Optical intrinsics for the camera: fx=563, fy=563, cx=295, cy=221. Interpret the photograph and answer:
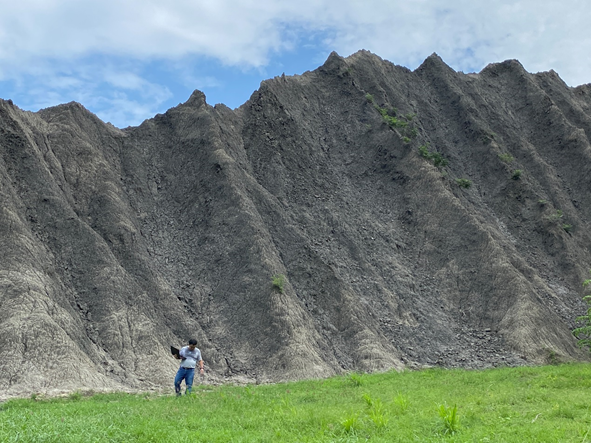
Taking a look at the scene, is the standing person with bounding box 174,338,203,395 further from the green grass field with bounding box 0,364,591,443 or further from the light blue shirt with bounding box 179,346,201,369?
the green grass field with bounding box 0,364,591,443

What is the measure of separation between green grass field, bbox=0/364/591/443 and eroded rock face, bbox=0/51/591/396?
1060 centimetres

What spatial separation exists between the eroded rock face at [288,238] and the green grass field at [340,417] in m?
10.6

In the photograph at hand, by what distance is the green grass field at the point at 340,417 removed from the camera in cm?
898

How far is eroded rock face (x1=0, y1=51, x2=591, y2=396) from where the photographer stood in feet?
86.3

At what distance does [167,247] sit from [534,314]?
2225 cm

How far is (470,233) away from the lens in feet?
128

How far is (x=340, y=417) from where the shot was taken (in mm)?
10391

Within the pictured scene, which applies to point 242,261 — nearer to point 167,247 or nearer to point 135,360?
point 167,247

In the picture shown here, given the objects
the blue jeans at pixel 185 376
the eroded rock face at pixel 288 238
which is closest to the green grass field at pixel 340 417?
the blue jeans at pixel 185 376

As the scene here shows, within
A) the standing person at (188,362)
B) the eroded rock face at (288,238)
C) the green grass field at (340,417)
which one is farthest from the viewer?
the eroded rock face at (288,238)

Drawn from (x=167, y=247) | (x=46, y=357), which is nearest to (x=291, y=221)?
(x=167, y=247)

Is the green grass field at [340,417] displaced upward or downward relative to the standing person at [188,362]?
downward

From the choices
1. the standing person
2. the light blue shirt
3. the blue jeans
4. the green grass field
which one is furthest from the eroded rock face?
the green grass field

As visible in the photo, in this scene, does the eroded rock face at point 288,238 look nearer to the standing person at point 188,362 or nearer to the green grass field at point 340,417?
the standing person at point 188,362
